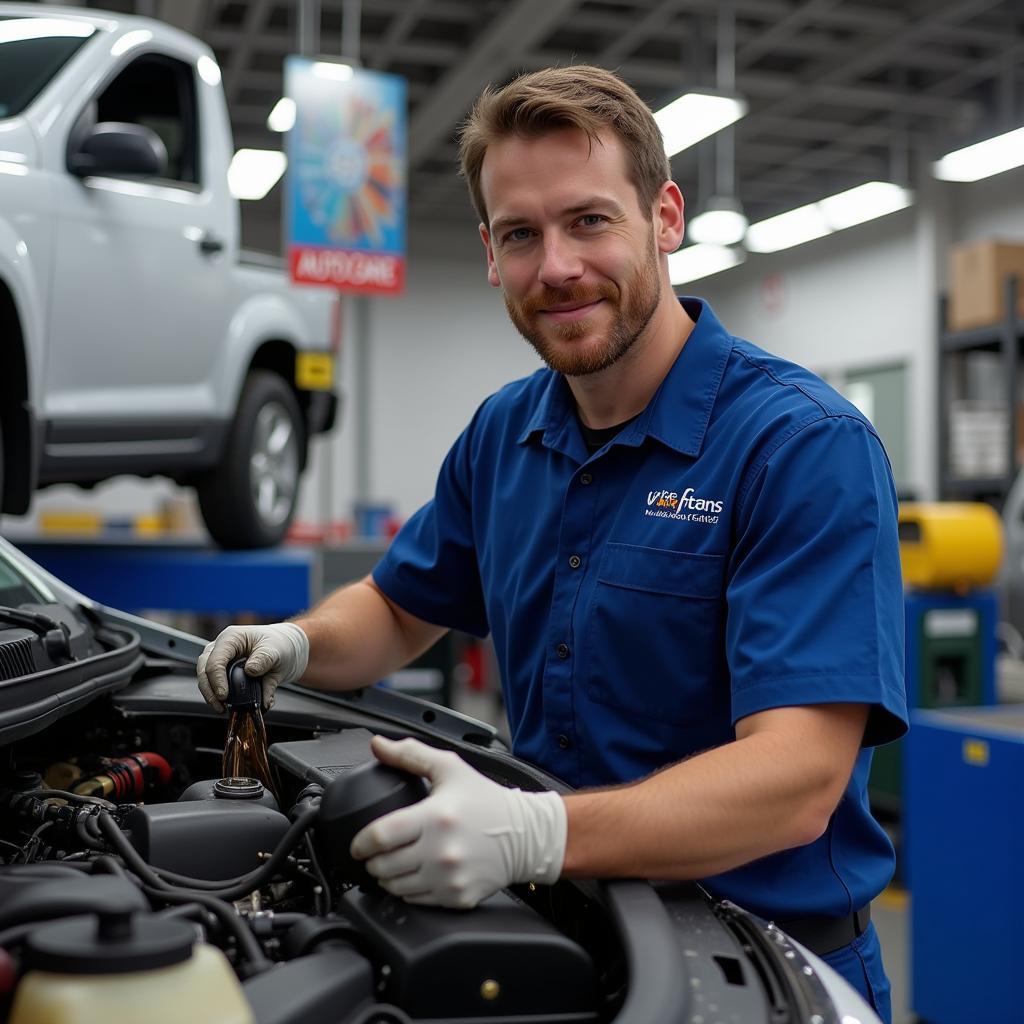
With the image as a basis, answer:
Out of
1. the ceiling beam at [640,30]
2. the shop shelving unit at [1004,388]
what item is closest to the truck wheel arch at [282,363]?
the ceiling beam at [640,30]

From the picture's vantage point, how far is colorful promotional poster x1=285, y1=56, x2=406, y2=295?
15.2 ft

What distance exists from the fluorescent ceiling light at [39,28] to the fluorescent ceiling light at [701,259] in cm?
893

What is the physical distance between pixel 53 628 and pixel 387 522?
7.66 metres

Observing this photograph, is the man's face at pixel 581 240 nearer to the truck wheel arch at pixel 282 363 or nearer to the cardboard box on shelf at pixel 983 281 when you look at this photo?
the truck wheel arch at pixel 282 363

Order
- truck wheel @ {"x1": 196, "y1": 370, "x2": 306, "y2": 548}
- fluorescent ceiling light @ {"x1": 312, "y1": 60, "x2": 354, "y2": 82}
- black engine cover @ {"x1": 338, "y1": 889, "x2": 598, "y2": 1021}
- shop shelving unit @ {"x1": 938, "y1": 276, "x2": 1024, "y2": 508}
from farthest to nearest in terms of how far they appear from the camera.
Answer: shop shelving unit @ {"x1": 938, "y1": 276, "x2": 1024, "y2": 508}
fluorescent ceiling light @ {"x1": 312, "y1": 60, "x2": 354, "y2": 82}
truck wheel @ {"x1": 196, "y1": 370, "x2": 306, "y2": 548}
black engine cover @ {"x1": 338, "y1": 889, "x2": 598, "y2": 1021}

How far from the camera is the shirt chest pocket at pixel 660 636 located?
4.97ft

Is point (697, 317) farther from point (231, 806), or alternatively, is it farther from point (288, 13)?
point (288, 13)

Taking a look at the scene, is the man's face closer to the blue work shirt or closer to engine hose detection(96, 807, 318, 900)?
the blue work shirt

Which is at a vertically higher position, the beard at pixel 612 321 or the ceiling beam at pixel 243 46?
the ceiling beam at pixel 243 46

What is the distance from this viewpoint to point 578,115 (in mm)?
1613

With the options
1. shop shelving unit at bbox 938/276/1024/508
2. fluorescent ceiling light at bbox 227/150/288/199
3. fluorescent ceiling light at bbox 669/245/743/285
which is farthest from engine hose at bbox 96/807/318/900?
fluorescent ceiling light at bbox 669/245/743/285

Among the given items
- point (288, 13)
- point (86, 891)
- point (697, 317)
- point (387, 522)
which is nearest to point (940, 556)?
point (697, 317)

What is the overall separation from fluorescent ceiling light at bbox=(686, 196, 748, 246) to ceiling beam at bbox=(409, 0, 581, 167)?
1.79 metres

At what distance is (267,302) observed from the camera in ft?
13.2
